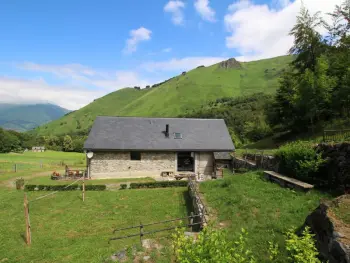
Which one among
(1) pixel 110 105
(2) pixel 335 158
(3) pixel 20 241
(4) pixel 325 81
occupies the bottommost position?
(3) pixel 20 241

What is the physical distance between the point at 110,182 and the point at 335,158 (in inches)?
706

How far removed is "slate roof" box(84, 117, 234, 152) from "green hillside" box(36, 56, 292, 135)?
9016 centimetres

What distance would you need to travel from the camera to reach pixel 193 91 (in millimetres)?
141875

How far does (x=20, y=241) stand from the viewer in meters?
11.2

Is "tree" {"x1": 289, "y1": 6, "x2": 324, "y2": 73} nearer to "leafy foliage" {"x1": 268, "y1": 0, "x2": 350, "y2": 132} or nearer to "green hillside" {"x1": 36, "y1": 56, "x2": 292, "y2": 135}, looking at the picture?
"leafy foliage" {"x1": 268, "y1": 0, "x2": 350, "y2": 132}

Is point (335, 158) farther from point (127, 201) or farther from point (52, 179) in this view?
point (52, 179)

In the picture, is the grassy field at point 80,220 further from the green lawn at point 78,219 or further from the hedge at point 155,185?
the hedge at point 155,185

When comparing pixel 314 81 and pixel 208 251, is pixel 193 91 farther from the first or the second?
pixel 208 251

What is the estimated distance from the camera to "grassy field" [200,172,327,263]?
26.5 ft

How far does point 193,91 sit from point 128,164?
121 metres

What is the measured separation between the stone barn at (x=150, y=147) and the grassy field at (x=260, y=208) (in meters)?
11.1

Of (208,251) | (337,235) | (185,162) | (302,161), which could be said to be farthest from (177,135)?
(208,251)

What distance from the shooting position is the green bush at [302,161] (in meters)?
11.6

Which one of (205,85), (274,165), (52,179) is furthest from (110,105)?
(274,165)
